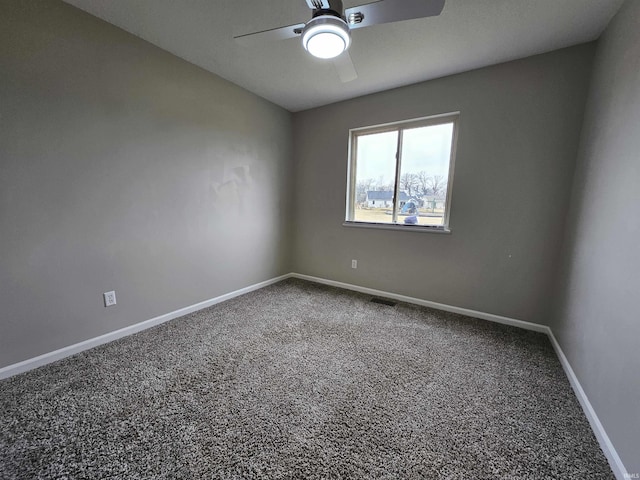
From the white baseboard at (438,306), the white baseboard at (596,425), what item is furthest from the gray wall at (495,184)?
the white baseboard at (596,425)

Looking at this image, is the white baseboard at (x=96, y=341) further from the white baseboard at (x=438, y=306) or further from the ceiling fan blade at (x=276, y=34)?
A: the ceiling fan blade at (x=276, y=34)

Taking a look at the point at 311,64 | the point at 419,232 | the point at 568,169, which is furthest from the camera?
the point at 419,232

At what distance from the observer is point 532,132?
212 cm

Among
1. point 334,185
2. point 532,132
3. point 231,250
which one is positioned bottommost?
point 231,250

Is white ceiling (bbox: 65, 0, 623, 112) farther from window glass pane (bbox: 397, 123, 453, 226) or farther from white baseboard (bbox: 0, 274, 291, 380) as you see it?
white baseboard (bbox: 0, 274, 291, 380)

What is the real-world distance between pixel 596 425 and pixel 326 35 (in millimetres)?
2433

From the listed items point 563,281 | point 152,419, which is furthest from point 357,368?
point 563,281

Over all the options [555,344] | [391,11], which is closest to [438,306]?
[555,344]

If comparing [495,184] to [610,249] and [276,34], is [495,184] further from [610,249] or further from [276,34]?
[276,34]

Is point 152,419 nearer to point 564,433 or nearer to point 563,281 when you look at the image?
point 564,433

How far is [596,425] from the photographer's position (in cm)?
123

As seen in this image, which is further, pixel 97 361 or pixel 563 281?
pixel 563 281

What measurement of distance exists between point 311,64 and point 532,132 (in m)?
2.04

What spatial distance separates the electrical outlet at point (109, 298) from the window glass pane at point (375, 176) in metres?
2.61
